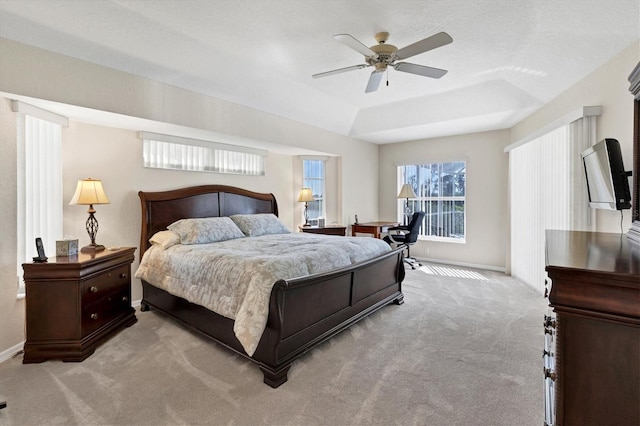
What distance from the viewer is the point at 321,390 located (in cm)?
205

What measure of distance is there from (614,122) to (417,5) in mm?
2031

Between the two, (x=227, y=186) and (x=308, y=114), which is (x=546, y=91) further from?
(x=227, y=186)

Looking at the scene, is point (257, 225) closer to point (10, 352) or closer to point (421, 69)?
point (10, 352)

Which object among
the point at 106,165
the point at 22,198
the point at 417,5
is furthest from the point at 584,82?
the point at 22,198

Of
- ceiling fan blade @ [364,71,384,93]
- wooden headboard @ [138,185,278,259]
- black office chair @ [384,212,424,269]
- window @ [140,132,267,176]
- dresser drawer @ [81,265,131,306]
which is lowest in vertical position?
dresser drawer @ [81,265,131,306]

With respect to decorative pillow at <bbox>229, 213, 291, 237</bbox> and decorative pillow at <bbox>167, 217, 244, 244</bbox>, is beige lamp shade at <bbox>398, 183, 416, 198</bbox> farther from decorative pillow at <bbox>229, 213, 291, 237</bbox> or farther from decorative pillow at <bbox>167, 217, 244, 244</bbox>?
decorative pillow at <bbox>167, 217, 244, 244</bbox>

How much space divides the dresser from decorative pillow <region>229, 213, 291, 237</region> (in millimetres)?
3654

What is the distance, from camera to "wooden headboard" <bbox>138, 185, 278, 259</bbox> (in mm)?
3730

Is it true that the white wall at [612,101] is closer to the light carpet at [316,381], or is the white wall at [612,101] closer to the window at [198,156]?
the light carpet at [316,381]

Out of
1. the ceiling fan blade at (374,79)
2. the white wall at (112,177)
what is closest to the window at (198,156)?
the white wall at (112,177)

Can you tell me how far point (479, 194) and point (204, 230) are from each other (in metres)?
4.89

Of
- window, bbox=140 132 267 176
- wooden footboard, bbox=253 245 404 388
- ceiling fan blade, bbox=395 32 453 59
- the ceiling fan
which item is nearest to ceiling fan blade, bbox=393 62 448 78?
the ceiling fan

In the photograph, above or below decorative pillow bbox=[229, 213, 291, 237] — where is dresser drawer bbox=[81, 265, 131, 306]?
below

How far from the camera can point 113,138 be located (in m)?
3.58
